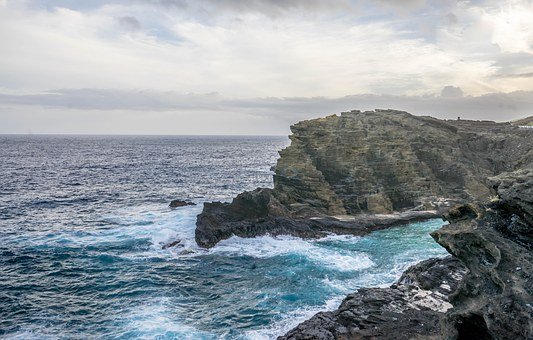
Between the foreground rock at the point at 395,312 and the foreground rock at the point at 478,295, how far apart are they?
0.05m

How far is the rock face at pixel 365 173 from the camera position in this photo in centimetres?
4822

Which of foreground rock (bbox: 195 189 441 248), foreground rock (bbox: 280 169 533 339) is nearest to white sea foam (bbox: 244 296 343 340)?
foreground rock (bbox: 280 169 533 339)

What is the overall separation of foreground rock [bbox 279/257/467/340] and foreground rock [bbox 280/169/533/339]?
0.05 meters

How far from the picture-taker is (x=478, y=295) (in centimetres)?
1656

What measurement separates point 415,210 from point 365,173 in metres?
8.29

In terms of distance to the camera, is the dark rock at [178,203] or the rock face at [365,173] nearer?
the rock face at [365,173]

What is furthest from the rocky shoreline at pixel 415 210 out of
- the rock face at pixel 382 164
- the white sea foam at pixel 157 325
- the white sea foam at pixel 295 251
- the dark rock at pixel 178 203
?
the dark rock at pixel 178 203

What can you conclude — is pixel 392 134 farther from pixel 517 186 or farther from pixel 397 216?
pixel 517 186

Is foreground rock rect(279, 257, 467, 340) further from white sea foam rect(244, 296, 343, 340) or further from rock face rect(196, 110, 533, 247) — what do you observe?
rock face rect(196, 110, 533, 247)

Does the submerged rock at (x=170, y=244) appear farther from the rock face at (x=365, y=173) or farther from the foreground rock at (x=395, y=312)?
the foreground rock at (x=395, y=312)

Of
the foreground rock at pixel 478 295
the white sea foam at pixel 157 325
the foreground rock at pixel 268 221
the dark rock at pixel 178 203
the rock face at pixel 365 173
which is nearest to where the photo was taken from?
the foreground rock at pixel 478 295

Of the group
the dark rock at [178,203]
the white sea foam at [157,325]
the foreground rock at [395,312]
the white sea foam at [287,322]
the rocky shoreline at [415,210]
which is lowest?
the white sea foam at [157,325]


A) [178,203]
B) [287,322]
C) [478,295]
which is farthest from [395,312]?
[178,203]

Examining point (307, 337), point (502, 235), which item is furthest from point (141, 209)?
point (502, 235)
